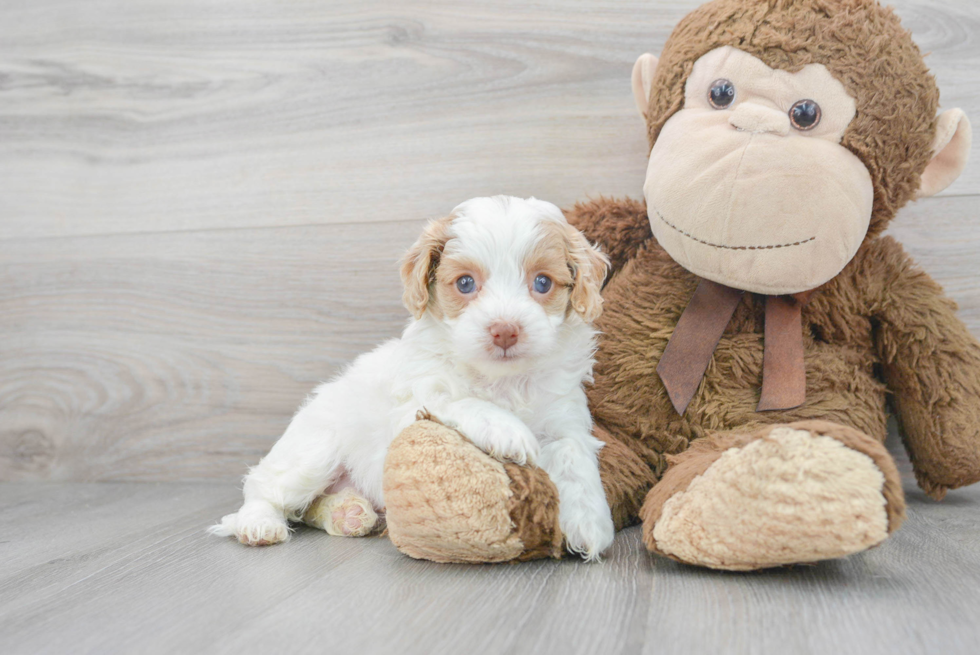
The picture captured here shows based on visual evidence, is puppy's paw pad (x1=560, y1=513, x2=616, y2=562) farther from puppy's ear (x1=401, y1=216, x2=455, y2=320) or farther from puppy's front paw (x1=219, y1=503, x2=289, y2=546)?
puppy's front paw (x1=219, y1=503, x2=289, y2=546)

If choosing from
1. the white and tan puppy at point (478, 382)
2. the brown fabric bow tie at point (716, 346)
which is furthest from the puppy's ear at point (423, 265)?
the brown fabric bow tie at point (716, 346)

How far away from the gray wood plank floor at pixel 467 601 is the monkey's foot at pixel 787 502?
5cm

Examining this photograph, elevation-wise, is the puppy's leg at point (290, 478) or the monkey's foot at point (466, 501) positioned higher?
the monkey's foot at point (466, 501)

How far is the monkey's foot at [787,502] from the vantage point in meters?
0.94

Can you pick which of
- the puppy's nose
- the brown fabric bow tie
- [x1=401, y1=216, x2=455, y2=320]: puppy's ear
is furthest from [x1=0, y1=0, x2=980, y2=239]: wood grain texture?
the puppy's nose

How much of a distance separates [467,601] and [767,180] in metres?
0.82

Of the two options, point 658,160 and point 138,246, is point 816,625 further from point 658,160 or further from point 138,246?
point 138,246

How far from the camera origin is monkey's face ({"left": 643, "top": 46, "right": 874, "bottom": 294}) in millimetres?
1231

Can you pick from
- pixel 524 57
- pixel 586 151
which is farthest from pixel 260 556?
pixel 524 57

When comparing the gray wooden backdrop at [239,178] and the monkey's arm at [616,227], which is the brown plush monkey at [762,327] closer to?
the monkey's arm at [616,227]

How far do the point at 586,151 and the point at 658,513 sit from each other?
0.99 m

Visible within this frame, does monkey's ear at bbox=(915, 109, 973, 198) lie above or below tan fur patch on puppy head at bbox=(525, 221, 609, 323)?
above

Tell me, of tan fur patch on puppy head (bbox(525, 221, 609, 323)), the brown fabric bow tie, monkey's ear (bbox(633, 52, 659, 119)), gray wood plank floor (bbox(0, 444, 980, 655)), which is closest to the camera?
gray wood plank floor (bbox(0, 444, 980, 655))

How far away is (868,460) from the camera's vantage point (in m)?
0.95
